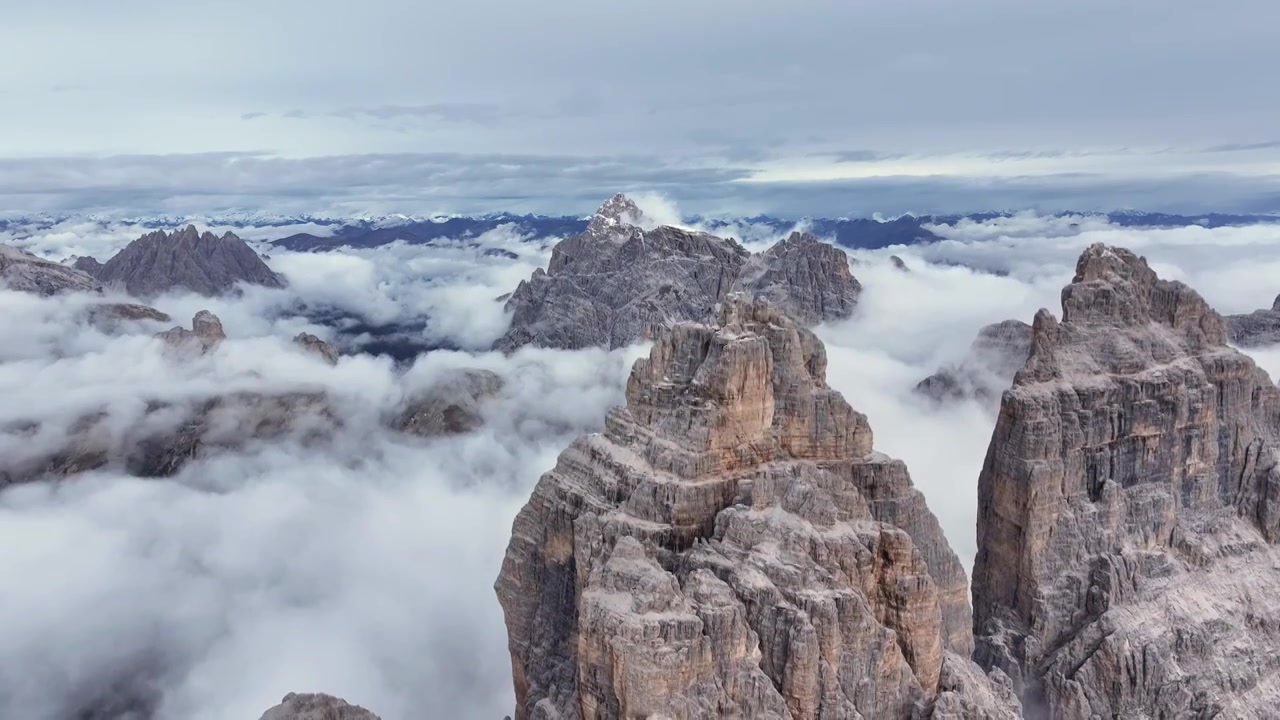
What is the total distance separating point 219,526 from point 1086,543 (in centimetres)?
14747

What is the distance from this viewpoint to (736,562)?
142 feet

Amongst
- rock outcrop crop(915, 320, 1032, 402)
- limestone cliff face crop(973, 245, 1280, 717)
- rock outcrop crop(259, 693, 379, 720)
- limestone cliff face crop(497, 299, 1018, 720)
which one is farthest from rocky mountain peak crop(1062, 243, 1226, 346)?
rock outcrop crop(915, 320, 1032, 402)

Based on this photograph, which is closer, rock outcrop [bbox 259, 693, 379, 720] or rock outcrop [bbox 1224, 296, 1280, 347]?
rock outcrop [bbox 259, 693, 379, 720]

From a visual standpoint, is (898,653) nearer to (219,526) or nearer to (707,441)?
(707,441)

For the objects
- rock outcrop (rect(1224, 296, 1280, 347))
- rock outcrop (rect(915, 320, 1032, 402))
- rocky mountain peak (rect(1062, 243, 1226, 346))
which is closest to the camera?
rocky mountain peak (rect(1062, 243, 1226, 346))

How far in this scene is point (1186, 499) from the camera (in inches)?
2785

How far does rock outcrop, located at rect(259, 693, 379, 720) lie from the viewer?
2201 inches

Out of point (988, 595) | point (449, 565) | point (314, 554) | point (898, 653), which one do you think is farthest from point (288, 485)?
point (898, 653)

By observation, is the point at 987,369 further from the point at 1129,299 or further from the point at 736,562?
the point at 736,562

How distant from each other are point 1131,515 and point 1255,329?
8538cm

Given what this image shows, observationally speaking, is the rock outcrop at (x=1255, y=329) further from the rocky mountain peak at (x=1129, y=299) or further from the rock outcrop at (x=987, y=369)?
the rocky mountain peak at (x=1129, y=299)

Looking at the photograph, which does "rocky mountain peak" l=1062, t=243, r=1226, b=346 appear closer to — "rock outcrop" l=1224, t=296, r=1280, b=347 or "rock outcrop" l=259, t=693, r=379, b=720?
"rock outcrop" l=259, t=693, r=379, b=720

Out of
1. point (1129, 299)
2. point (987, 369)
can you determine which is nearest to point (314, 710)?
point (1129, 299)

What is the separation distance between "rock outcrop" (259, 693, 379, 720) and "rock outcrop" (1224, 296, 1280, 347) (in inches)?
5023
